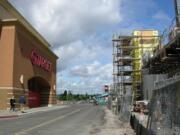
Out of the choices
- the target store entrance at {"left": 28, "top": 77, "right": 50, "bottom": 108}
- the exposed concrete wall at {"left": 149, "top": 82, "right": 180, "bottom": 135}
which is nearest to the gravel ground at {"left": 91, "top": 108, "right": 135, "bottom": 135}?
the exposed concrete wall at {"left": 149, "top": 82, "right": 180, "bottom": 135}

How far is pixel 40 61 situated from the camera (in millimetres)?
63594

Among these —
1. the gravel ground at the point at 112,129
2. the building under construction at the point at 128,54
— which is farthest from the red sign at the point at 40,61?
the gravel ground at the point at 112,129

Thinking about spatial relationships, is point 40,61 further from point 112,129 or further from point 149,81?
point 112,129

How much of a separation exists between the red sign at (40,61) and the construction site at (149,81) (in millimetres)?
11254

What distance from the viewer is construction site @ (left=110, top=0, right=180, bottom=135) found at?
8.67m

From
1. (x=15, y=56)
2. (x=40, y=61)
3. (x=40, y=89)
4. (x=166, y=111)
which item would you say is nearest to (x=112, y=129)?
(x=166, y=111)

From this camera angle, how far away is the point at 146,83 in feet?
143

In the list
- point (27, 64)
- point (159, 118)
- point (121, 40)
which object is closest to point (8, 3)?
point (27, 64)

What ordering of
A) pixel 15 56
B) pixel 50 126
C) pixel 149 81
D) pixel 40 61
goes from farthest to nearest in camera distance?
pixel 40 61 → pixel 15 56 → pixel 149 81 → pixel 50 126

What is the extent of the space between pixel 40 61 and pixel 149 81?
83.8 ft

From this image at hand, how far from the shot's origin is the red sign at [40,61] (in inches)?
2282

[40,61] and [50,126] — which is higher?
[40,61]

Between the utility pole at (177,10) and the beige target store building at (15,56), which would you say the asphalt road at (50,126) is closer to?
the utility pole at (177,10)

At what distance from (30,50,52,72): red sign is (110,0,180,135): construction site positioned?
36.9 ft
